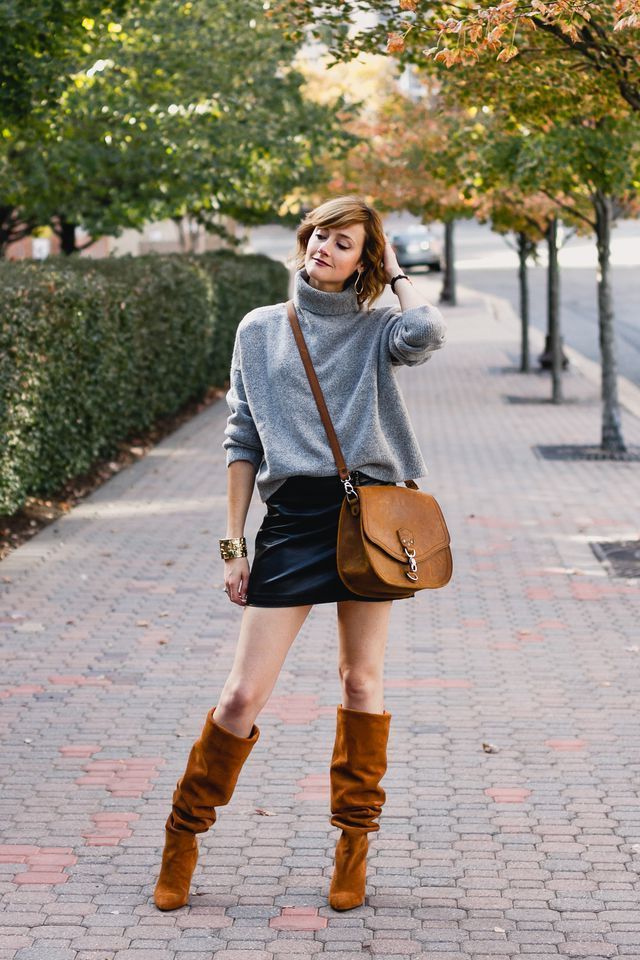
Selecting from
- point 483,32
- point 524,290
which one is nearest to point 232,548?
point 483,32

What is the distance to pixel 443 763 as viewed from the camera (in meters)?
5.30

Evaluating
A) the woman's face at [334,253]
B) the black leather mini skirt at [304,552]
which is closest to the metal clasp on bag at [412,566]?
the black leather mini skirt at [304,552]

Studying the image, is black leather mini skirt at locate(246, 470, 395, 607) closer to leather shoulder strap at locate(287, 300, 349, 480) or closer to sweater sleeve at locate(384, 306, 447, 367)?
leather shoulder strap at locate(287, 300, 349, 480)

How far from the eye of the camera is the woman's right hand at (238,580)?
389 cm

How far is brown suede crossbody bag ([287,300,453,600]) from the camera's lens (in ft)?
12.3

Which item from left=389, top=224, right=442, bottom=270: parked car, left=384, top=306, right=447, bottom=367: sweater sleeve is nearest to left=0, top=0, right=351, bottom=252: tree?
left=384, top=306, right=447, bottom=367: sweater sleeve

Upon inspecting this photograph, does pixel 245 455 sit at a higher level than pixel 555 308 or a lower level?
higher

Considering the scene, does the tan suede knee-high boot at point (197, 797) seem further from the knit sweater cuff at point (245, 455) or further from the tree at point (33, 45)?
the tree at point (33, 45)

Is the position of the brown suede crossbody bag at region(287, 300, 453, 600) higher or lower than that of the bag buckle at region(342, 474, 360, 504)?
lower

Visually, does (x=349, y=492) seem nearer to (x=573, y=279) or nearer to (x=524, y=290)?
(x=524, y=290)

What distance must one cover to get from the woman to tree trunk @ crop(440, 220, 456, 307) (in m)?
29.8

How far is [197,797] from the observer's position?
3.89m

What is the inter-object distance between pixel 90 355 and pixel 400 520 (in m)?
7.98

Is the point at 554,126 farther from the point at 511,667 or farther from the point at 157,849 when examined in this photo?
the point at 157,849
